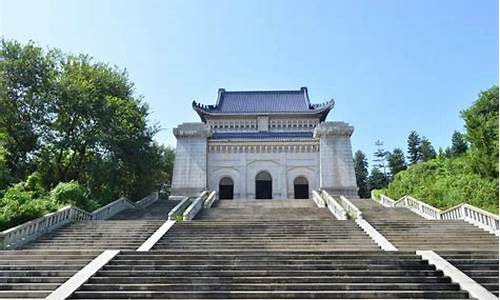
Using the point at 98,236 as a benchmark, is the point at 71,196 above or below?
above

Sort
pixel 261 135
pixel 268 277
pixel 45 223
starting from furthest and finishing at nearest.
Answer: pixel 261 135 → pixel 45 223 → pixel 268 277

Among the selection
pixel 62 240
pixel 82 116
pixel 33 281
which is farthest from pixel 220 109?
pixel 33 281

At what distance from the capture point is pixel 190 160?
97.9ft

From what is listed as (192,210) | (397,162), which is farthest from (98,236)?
(397,162)

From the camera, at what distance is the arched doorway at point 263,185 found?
30.2 metres

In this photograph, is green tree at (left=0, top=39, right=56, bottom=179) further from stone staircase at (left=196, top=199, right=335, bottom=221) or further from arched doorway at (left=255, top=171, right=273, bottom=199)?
A: arched doorway at (left=255, top=171, right=273, bottom=199)

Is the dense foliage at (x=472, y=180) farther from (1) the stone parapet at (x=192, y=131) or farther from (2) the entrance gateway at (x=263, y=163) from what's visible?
(1) the stone parapet at (x=192, y=131)

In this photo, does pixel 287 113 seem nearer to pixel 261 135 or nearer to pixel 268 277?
pixel 261 135

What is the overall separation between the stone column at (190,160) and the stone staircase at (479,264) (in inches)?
841

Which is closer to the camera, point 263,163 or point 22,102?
point 22,102

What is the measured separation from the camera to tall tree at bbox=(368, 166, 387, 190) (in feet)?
159

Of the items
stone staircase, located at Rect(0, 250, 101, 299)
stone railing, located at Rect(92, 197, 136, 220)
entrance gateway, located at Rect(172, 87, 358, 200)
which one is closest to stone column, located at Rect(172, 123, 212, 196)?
entrance gateway, located at Rect(172, 87, 358, 200)

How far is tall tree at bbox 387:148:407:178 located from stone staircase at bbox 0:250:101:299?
42.3 m

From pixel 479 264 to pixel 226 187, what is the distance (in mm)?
22749
